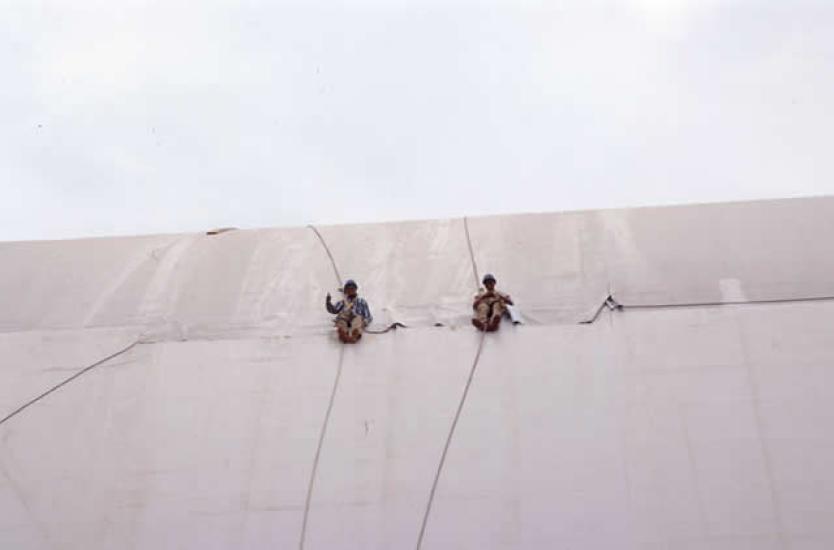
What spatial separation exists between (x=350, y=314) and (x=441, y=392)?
932 millimetres

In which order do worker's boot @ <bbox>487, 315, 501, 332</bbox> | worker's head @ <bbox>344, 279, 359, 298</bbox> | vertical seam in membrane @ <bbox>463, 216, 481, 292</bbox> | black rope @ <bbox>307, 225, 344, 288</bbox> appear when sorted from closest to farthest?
worker's boot @ <bbox>487, 315, 501, 332</bbox> → worker's head @ <bbox>344, 279, 359, 298</bbox> → vertical seam in membrane @ <bbox>463, 216, 481, 292</bbox> → black rope @ <bbox>307, 225, 344, 288</bbox>

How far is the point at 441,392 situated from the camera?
7.14m

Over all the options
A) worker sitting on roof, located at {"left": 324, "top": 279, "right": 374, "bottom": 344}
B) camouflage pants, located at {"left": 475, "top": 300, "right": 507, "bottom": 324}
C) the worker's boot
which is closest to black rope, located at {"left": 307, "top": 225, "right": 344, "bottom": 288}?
worker sitting on roof, located at {"left": 324, "top": 279, "right": 374, "bottom": 344}

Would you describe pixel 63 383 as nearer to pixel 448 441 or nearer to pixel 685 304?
pixel 448 441

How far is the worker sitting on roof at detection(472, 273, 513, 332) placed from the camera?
734cm

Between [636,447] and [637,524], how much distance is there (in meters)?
0.54

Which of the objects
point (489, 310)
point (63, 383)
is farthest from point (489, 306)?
point (63, 383)

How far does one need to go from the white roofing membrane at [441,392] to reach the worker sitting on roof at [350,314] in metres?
0.12

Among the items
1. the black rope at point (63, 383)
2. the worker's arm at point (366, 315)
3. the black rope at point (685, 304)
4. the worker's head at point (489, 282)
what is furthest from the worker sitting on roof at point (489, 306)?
the black rope at point (63, 383)

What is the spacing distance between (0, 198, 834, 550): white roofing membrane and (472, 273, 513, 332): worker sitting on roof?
146 mm

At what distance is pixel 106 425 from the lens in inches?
285

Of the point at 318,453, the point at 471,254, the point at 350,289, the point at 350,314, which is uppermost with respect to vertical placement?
the point at 471,254

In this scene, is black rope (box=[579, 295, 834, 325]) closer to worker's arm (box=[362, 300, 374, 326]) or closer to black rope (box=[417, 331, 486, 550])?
black rope (box=[417, 331, 486, 550])

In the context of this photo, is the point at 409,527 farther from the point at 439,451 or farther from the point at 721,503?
A: the point at 721,503
